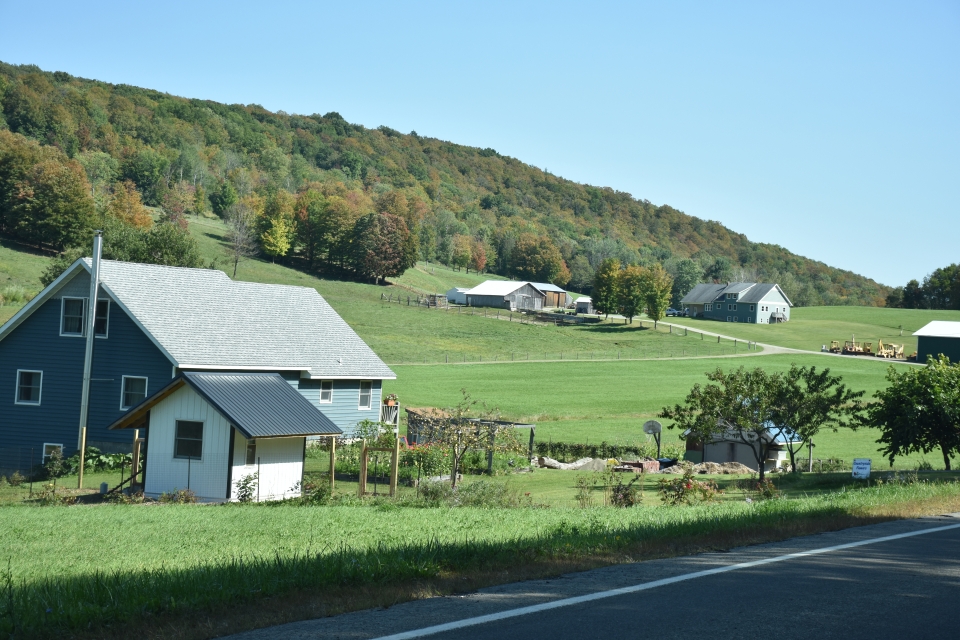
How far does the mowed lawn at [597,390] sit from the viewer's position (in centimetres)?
4838

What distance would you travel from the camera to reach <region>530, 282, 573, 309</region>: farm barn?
5973 inches

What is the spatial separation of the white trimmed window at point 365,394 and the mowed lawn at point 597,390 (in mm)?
9946

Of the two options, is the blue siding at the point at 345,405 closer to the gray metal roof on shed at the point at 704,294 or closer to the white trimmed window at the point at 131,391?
the white trimmed window at the point at 131,391

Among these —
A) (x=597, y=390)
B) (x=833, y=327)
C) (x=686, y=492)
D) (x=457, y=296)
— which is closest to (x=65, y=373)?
(x=686, y=492)

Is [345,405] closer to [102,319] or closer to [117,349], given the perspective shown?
[117,349]

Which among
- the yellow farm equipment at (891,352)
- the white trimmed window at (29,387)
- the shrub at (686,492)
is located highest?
the yellow farm equipment at (891,352)

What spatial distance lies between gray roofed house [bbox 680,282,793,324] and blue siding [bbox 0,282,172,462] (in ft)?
397

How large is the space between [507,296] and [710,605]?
Answer: 435 feet

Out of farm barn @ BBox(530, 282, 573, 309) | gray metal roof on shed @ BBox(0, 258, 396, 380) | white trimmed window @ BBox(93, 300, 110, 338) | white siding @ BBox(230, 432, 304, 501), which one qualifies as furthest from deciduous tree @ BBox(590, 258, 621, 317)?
white siding @ BBox(230, 432, 304, 501)

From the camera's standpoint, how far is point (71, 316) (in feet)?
117

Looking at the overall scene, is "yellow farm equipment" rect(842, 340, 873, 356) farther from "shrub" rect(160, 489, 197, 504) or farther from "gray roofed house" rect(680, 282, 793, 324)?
"shrub" rect(160, 489, 197, 504)

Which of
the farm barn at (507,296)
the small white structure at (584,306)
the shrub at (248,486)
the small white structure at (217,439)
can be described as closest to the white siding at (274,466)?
the small white structure at (217,439)

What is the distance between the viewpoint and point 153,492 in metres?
28.9

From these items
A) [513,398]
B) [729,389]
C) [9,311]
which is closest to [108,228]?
[9,311]
